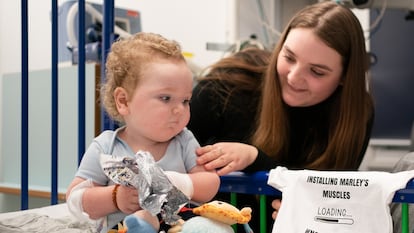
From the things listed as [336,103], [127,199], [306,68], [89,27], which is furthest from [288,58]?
[89,27]

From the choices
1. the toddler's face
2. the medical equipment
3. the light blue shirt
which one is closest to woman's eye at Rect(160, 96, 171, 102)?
the toddler's face

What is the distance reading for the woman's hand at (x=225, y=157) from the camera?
3.25 ft

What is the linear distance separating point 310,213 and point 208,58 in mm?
2302

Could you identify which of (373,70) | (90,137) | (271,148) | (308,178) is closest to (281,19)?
Result: (373,70)

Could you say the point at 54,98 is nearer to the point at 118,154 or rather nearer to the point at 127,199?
the point at 118,154

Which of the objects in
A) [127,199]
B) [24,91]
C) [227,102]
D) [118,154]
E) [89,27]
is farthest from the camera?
[89,27]

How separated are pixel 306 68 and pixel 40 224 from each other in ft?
2.49

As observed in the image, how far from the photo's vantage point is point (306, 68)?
130 cm

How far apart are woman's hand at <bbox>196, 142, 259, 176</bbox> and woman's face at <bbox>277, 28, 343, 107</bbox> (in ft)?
1.00

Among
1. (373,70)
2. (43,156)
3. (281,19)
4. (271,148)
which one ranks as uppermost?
(281,19)

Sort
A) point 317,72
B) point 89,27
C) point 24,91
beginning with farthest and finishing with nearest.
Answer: point 89,27
point 317,72
point 24,91

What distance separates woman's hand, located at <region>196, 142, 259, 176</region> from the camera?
0.99 metres

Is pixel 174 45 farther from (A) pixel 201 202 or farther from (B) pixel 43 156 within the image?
(B) pixel 43 156

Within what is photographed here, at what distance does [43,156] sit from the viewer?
2338 millimetres
